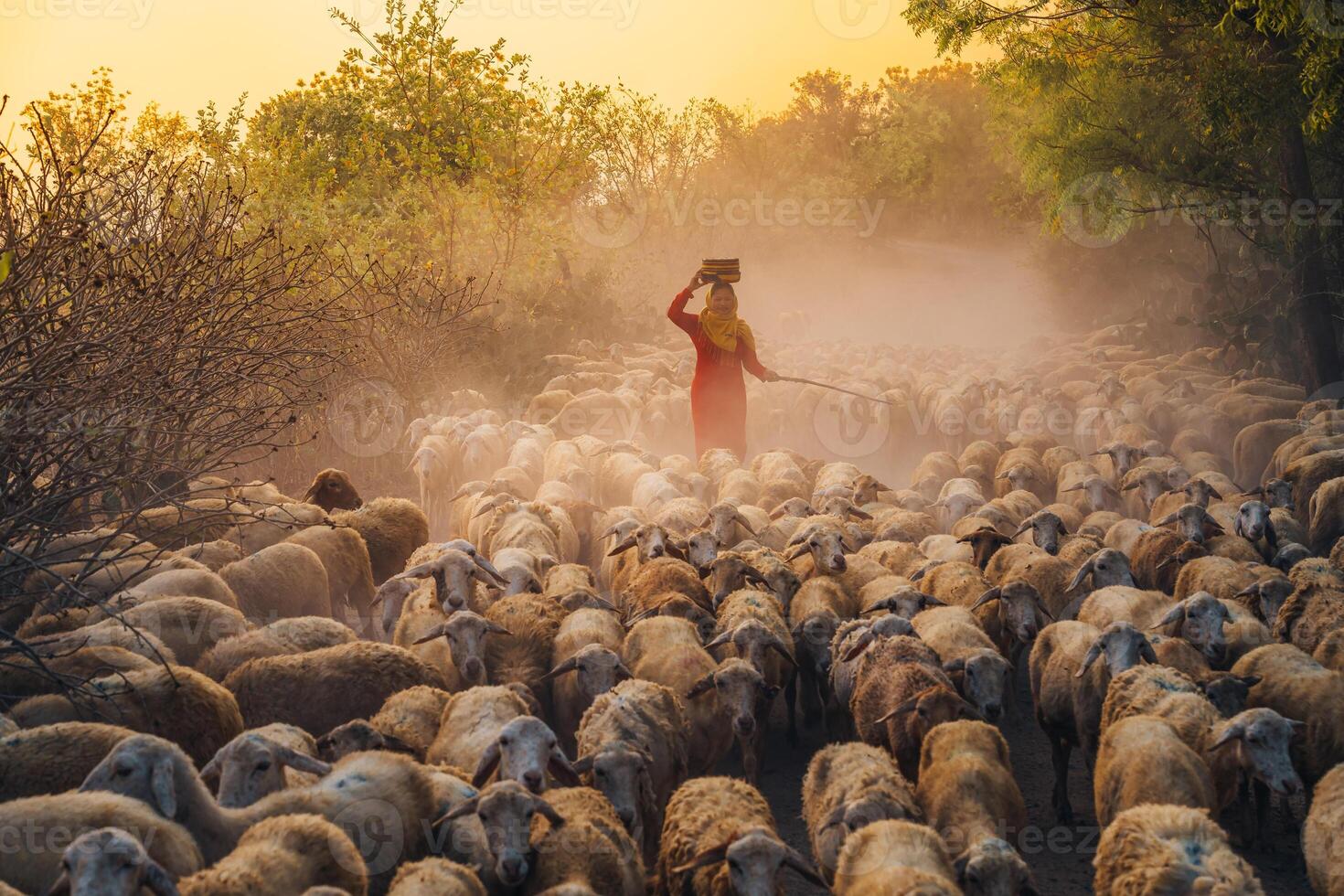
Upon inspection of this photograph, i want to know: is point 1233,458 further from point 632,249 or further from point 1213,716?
point 632,249

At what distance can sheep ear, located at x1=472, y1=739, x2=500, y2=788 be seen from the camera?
221 inches

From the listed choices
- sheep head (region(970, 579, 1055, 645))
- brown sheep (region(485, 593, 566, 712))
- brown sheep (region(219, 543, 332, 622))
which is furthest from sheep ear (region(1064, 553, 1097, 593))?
brown sheep (region(219, 543, 332, 622))

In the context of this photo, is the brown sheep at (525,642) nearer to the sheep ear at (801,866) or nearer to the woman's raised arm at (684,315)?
the sheep ear at (801,866)

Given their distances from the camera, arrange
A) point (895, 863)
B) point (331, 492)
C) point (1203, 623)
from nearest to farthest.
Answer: point (895, 863) < point (1203, 623) < point (331, 492)

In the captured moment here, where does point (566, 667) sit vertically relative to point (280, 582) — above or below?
below

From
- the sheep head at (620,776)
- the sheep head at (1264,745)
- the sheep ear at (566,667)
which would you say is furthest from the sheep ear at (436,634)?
the sheep head at (1264,745)

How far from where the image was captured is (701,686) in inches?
273

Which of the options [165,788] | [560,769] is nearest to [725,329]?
[560,769]

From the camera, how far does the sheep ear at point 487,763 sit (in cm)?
561

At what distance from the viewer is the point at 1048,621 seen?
336 inches

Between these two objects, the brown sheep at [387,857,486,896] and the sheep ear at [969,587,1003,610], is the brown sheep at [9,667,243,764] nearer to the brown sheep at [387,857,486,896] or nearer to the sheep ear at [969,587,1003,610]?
the brown sheep at [387,857,486,896]

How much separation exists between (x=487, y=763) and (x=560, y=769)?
34 centimetres

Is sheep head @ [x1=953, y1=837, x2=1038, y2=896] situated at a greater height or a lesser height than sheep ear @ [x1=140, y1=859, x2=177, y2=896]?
lesser

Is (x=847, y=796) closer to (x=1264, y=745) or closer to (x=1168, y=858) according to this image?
(x=1168, y=858)
